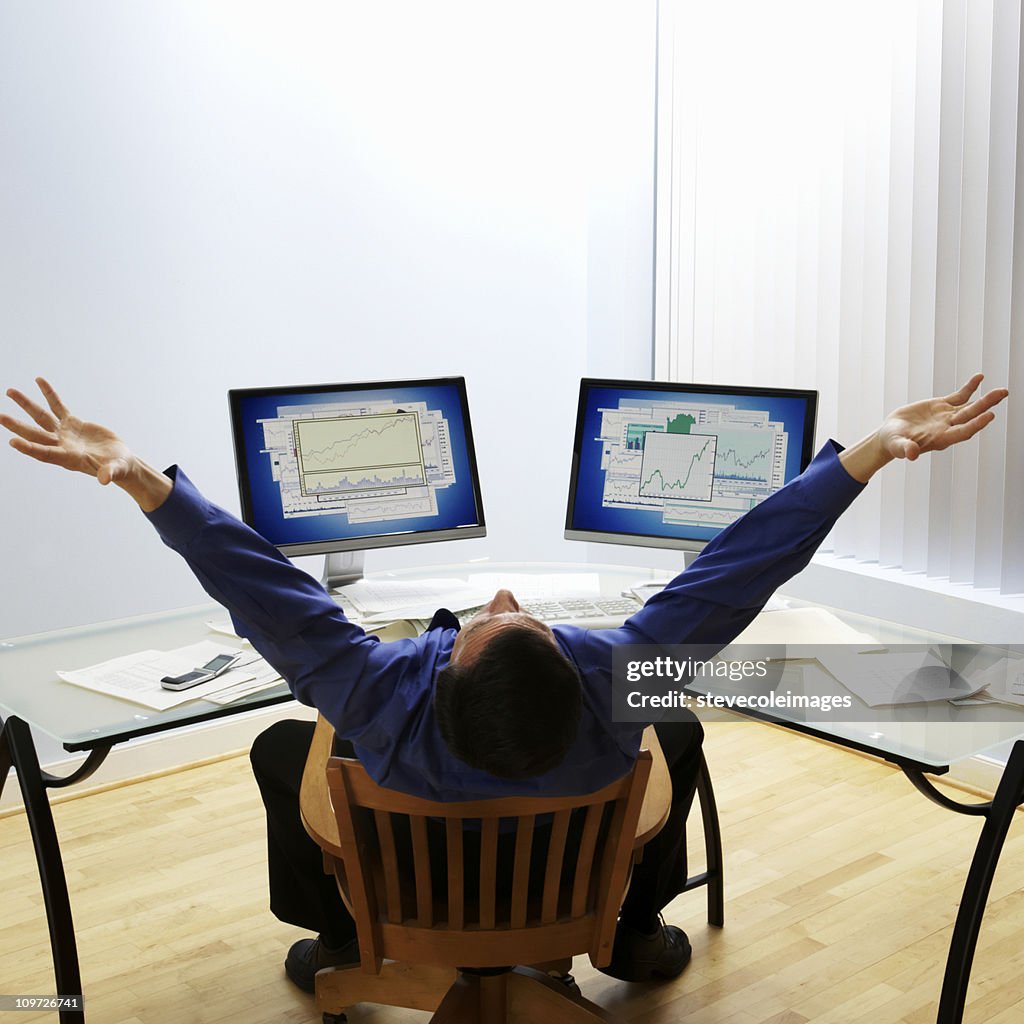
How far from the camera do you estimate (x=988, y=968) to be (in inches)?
91.9

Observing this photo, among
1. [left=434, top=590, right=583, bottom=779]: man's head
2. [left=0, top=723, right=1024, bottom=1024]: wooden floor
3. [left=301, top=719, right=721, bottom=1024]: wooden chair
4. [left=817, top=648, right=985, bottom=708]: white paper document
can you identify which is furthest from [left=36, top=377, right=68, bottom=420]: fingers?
[left=817, top=648, right=985, bottom=708]: white paper document

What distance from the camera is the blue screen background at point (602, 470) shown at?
255 cm

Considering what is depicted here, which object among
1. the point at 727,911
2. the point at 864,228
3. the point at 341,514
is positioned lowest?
the point at 727,911

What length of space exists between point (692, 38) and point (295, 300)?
5.40 feet

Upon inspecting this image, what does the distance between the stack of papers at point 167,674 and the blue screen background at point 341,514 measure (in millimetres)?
391

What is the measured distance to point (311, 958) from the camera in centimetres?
231

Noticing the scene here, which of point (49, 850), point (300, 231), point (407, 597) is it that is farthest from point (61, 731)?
point (300, 231)

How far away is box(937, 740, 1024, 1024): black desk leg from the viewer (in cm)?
171

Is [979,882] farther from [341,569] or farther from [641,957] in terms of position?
[341,569]

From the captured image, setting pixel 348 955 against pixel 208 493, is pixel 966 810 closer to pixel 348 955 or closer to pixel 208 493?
pixel 348 955

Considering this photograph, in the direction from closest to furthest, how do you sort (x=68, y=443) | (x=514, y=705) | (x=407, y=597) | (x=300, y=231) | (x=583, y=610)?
(x=514, y=705)
(x=68, y=443)
(x=583, y=610)
(x=407, y=597)
(x=300, y=231)

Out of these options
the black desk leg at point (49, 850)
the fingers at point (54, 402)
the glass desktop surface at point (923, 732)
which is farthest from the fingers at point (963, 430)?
the black desk leg at point (49, 850)

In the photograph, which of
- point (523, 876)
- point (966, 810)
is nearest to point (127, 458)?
point (523, 876)

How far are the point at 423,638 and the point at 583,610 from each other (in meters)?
0.87
